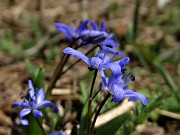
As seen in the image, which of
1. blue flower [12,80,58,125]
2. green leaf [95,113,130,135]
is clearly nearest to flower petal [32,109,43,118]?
blue flower [12,80,58,125]

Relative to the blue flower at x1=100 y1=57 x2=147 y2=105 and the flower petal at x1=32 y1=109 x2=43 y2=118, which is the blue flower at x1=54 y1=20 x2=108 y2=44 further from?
the flower petal at x1=32 y1=109 x2=43 y2=118

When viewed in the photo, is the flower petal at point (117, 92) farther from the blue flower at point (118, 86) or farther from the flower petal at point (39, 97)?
the flower petal at point (39, 97)

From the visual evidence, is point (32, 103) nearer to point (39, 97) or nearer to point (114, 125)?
point (39, 97)

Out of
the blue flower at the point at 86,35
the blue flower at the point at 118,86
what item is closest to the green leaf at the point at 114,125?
the blue flower at the point at 118,86

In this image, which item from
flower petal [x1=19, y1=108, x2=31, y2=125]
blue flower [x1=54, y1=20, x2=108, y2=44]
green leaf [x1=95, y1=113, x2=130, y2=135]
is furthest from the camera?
blue flower [x1=54, y1=20, x2=108, y2=44]

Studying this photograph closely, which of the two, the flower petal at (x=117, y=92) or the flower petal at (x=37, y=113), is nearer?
the flower petal at (x=117, y=92)

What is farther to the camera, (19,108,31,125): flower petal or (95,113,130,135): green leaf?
(19,108,31,125): flower petal

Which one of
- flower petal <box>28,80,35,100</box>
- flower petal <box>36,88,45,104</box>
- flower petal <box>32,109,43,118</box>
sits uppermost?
flower petal <box>28,80,35,100</box>

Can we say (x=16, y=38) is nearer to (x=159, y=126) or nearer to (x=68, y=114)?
(x=68, y=114)

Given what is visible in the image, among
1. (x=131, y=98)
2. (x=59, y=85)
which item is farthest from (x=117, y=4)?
(x=131, y=98)

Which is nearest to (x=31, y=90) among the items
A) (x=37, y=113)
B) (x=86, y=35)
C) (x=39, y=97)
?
(x=39, y=97)

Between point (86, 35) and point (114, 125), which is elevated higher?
point (86, 35)
